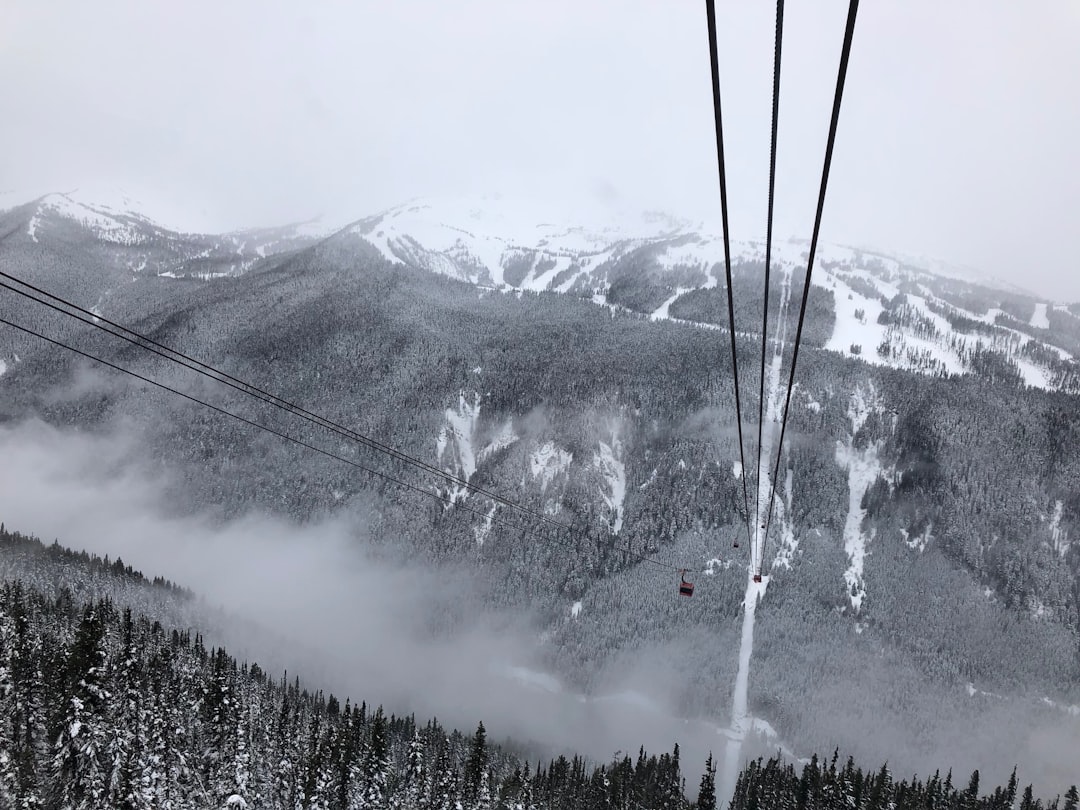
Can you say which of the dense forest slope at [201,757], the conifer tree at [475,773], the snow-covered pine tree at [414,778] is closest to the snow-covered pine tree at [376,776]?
the dense forest slope at [201,757]

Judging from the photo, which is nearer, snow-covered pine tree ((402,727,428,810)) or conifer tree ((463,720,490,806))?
snow-covered pine tree ((402,727,428,810))

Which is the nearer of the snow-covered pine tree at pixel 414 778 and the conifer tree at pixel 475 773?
the snow-covered pine tree at pixel 414 778

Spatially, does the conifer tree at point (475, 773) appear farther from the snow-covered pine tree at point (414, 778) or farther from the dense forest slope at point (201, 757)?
the snow-covered pine tree at point (414, 778)

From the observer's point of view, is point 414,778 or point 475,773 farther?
point 475,773

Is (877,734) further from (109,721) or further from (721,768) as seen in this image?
(109,721)

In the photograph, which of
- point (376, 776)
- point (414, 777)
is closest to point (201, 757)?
point (376, 776)

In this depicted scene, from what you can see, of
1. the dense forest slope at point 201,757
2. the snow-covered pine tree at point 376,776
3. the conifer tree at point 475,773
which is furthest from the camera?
the conifer tree at point 475,773

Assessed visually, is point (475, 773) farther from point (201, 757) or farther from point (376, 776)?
point (201, 757)

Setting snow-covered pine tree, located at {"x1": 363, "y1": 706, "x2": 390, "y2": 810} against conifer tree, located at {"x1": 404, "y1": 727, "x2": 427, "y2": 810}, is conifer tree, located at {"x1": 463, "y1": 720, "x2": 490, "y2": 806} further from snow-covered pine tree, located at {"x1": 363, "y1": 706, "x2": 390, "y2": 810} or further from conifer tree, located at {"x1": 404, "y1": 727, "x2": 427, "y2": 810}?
snow-covered pine tree, located at {"x1": 363, "y1": 706, "x2": 390, "y2": 810}

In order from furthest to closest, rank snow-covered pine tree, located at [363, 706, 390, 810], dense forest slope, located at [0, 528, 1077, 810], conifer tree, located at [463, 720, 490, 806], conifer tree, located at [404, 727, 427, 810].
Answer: conifer tree, located at [463, 720, 490, 806]
conifer tree, located at [404, 727, 427, 810]
snow-covered pine tree, located at [363, 706, 390, 810]
dense forest slope, located at [0, 528, 1077, 810]

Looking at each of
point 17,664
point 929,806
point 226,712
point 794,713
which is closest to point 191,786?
point 226,712

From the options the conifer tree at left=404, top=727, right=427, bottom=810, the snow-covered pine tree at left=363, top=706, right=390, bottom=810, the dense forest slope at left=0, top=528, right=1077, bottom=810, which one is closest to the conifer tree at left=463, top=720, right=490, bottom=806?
the dense forest slope at left=0, top=528, right=1077, bottom=810
